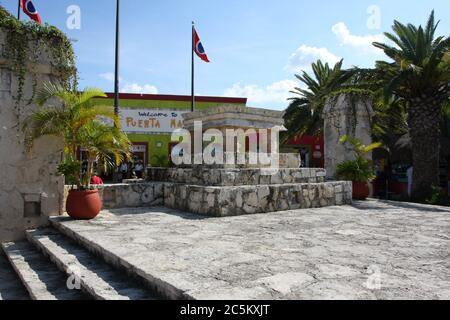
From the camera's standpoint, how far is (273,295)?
2.54m

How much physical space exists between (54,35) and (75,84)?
0.85 meters

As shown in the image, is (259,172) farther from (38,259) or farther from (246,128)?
(38,259)

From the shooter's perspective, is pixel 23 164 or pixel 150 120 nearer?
pixel 23 164

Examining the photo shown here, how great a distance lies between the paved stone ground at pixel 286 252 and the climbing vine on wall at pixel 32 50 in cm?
239

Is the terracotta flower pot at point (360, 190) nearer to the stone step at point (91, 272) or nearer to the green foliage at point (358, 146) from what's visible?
the green foliage at point (358, 146)

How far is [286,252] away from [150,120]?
1950 centimetres

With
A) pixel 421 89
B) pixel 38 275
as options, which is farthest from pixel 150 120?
pixel 38 275

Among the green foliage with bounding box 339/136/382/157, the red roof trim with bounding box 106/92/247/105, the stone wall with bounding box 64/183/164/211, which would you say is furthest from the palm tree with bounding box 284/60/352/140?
the stone wall with bounding box 64/183/164/211

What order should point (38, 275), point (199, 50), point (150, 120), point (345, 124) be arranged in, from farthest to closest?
point (150, 120)
point (199, 50)
point (345, 124)
point (38, 275)

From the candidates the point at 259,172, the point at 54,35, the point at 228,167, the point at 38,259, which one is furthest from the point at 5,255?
the point at 259,172

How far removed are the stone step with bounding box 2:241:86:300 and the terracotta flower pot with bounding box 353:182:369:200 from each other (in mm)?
7369

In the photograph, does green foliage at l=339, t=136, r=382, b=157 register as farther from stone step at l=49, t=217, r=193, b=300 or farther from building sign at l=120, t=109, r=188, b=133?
building sign at l=120, t=109, r=188, b=133

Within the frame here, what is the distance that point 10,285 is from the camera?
4.10m

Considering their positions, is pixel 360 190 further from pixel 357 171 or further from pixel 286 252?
pixel 286 252
